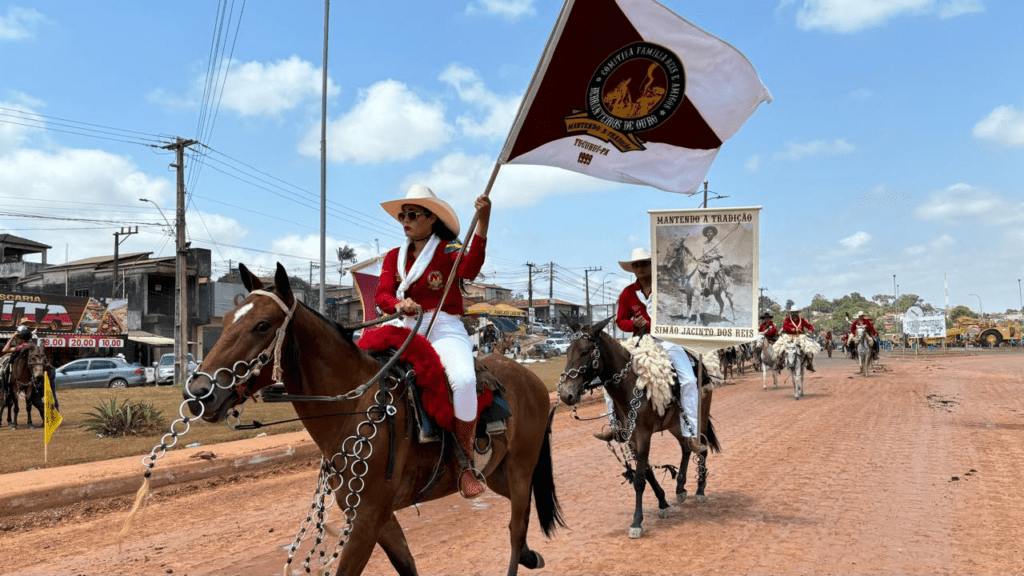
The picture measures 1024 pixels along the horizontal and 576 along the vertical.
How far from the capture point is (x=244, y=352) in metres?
3.29

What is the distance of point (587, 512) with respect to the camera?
7465 mm

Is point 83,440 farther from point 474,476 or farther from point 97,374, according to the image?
point 97,374

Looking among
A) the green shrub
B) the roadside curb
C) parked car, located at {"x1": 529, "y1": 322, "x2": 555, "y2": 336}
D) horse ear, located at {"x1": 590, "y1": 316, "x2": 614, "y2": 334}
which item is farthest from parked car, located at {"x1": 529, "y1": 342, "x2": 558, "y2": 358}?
horse ear, located at {"x1": 590, "y1": 316, "x2": 614, "y2": 334}

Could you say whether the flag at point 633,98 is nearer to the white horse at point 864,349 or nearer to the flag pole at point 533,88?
the flag pole at point 533,88

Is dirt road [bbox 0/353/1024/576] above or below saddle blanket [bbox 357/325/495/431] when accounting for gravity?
below

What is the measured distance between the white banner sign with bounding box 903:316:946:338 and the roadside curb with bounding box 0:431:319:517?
44484mm

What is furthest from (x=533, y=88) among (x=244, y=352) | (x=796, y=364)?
(x=796, y=364)

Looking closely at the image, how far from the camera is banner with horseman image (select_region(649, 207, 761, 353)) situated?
22.9ft

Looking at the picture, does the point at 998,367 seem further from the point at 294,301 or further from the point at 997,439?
the point at 294,301

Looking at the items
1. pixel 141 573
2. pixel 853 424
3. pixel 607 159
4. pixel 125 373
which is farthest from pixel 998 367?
pixel 125 373

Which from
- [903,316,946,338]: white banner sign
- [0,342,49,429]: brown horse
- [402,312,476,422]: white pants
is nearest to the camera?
[402,312,476,422]: white pants

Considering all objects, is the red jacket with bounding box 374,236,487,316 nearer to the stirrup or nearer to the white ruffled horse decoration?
the stirrup

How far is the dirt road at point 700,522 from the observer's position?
5684 millimetres

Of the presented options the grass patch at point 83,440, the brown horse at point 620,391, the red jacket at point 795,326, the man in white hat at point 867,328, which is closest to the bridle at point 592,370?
the brown horse at point 620,391
